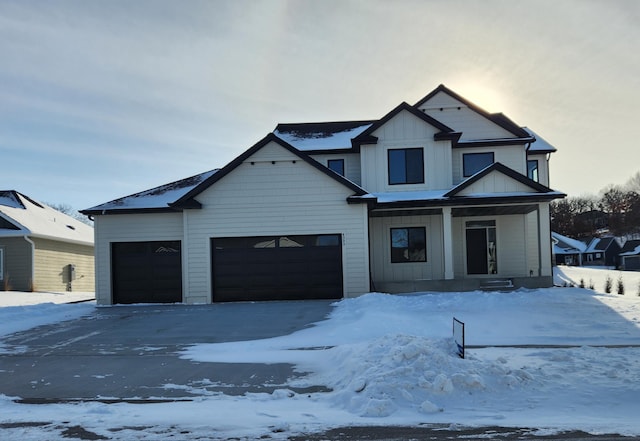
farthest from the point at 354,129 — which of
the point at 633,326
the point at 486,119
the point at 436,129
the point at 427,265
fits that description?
the point at 633,326

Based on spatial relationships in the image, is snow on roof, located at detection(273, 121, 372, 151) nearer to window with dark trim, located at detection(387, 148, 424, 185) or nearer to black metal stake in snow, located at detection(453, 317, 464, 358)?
window with dark trim, located at detection(387, 148, 424, 185)

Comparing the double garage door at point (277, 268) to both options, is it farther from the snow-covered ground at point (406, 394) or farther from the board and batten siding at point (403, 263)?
the snow-covered ground at point (406, 394)

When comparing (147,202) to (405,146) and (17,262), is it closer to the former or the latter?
(405,146)

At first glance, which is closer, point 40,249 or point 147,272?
point 147,272

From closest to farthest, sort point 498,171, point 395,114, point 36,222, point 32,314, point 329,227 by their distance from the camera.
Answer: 1. point 32,314
2. point 329,227
3. point 498,171
4. point 395,114
5. point 36,222

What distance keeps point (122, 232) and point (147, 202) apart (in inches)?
57.1

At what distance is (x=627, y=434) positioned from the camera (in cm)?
490

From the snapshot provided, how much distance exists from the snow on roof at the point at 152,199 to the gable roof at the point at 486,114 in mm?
10951

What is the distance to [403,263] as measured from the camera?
66.2 ft

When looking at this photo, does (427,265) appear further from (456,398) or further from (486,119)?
(456,398)

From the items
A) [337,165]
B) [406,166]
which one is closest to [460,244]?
[406,166]

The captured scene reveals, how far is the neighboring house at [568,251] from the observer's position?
70375 millimetres

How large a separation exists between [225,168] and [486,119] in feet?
38.6

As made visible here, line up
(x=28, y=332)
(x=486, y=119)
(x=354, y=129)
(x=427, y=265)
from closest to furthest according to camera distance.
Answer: (x=28, y=332)
(x=427, y=265)
(x=486, y=119)
(x=354, y=129)
